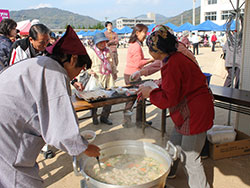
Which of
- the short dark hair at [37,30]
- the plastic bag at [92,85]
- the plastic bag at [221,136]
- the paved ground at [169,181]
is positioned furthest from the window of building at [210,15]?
the short dark hair at [37,30]

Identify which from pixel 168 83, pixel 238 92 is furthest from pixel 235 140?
pixel 168 83

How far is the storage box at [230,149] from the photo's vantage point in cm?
317

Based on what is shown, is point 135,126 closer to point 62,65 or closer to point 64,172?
point 64,172

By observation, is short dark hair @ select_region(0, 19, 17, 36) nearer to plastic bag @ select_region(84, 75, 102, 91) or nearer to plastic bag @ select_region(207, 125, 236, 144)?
plastic bag @ select_region(84, 75, 102, 91)

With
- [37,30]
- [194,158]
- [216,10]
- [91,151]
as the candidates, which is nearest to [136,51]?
[37,30]

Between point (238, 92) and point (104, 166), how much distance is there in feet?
8.23

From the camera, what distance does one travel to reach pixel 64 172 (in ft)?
10.0

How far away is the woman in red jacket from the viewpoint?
187cm

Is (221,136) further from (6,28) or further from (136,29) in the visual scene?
(6,28)

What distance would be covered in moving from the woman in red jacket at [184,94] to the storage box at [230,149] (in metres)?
1.16

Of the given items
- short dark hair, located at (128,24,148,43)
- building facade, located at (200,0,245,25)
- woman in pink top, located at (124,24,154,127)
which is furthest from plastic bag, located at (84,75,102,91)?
building facade, located at (200,0,245,25)

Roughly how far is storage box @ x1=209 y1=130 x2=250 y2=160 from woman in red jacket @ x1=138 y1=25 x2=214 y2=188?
116 centimetres

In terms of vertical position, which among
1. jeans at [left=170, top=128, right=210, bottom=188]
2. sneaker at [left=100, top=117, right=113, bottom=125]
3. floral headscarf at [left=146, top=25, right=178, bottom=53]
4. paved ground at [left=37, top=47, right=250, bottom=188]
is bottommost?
paved ground at [left=37, top=47, right=250, bottom=188]

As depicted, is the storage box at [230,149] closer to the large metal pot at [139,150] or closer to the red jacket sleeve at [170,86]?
the large metal pot at [139,150]
